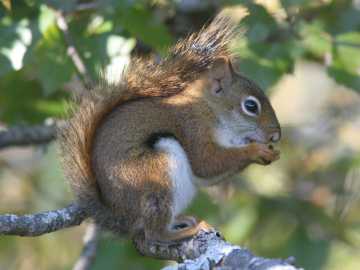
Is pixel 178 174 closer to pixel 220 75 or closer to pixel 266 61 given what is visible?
pixel 220 75

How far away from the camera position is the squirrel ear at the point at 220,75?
317 cm

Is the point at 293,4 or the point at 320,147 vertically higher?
the point at 293,4

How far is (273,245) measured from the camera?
3832 millimetres

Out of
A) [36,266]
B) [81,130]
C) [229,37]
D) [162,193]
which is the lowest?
[36,266]

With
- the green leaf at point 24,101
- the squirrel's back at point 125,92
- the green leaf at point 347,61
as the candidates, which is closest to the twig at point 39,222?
the squirrel's back at point 125,92

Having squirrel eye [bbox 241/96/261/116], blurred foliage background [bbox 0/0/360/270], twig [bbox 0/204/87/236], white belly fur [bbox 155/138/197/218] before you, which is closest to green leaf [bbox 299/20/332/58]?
blurred foliage background [bbox 0/0/360/270]

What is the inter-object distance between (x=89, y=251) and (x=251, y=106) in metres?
0.92

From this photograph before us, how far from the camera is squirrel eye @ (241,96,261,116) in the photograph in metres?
3.16

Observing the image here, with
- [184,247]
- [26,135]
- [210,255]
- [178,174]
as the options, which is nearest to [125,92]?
[178,174]

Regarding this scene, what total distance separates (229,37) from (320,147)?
1594mm

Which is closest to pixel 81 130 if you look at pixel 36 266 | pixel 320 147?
pixel 36 266

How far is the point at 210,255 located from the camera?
2240mm

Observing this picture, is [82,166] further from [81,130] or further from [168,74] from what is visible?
[168,74]

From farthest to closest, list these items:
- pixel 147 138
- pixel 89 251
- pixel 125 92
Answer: pixel 89 251 < pixel 125 92 < pixel 147 138
